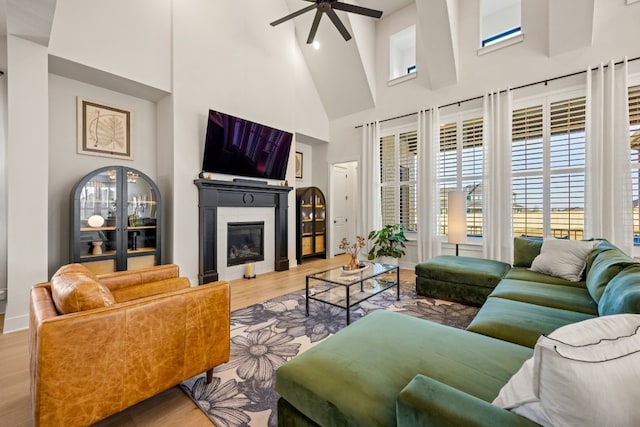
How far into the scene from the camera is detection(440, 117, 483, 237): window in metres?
4.57

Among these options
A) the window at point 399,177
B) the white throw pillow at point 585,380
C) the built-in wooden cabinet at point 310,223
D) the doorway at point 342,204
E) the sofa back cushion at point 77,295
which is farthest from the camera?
the doorway at point 342,204

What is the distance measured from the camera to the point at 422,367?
1216mm

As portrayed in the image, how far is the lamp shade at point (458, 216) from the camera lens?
380cm

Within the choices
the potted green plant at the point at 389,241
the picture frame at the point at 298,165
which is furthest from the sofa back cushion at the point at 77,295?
the picture frame at the point at 298,165

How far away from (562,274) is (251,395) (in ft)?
9.62

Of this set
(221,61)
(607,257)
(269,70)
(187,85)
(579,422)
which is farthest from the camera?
(269,70)

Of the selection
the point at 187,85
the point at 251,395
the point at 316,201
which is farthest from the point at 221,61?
the point at 251,395

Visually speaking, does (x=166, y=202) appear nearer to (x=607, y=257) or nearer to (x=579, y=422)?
(x=579, y=422)

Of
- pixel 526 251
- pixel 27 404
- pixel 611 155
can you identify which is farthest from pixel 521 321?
pixel 611 155

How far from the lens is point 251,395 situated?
5.76 ft

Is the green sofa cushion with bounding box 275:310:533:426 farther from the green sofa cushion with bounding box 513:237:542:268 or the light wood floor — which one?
the green sofa cushion with bounding box 513:237:542:268

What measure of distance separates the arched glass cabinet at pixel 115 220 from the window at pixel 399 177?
401 cm

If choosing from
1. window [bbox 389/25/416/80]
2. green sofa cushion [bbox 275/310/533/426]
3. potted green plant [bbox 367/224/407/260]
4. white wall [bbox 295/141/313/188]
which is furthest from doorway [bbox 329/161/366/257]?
green sofa cushion [bbox 275/310/533/426]

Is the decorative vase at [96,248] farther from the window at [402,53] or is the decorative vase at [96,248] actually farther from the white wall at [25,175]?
the window at [402,53]
